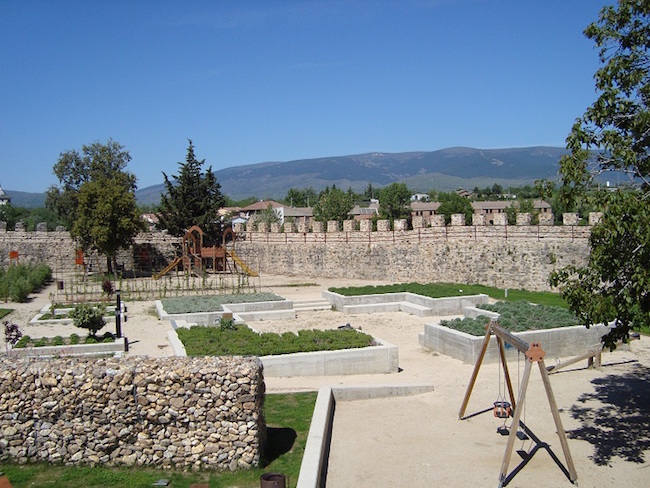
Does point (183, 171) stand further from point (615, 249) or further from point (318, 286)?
point (615, 249)

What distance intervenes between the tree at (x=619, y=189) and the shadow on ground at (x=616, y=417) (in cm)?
158

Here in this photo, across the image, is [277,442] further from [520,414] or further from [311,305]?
[311,305]

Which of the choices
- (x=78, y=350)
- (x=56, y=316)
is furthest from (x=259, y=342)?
(x=56, y=316)

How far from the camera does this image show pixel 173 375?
24.2ft

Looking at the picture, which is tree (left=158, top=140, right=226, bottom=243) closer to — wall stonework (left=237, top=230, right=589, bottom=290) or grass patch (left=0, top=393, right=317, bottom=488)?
wall stonework (left=237, top=230, right=589, bottom=290)

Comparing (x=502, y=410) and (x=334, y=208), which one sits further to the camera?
(x=334, y=208)

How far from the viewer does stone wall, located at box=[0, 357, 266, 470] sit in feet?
23.9

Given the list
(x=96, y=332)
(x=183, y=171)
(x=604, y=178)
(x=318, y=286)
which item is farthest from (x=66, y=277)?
(x=604, y=178)

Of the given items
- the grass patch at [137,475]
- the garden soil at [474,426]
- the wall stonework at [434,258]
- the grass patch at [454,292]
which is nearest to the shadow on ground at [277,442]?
the grass patch at [137,475]

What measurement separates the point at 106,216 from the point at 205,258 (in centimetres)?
622

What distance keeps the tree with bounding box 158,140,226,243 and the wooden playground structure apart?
0.76 meters

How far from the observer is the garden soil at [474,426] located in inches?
303

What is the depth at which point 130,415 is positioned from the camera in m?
7.32

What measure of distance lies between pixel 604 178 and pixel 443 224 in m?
18.4
